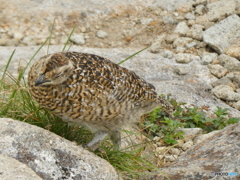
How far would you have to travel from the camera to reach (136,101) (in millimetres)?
4984

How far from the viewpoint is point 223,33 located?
8125 mm

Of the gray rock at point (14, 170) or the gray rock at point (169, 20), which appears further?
the gray rock at point (169, 20)

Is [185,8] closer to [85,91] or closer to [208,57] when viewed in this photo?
[208,57]

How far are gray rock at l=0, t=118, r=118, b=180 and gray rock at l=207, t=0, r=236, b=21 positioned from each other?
5.34m

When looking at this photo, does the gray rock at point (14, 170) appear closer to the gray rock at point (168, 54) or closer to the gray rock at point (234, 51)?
the gray rock at point (168, 54)

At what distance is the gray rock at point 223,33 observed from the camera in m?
7.93

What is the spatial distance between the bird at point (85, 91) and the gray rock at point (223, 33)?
137 inches

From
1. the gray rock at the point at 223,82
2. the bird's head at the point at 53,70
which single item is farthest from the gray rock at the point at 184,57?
the bird's head at the point at 53,70

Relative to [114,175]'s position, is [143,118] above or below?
below

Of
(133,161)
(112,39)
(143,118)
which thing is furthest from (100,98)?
(112,39)

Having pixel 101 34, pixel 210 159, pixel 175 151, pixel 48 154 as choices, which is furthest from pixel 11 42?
pixel 210 159

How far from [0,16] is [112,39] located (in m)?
2.28

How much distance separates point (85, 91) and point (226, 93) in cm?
314

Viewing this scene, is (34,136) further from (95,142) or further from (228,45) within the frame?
(228,45)
